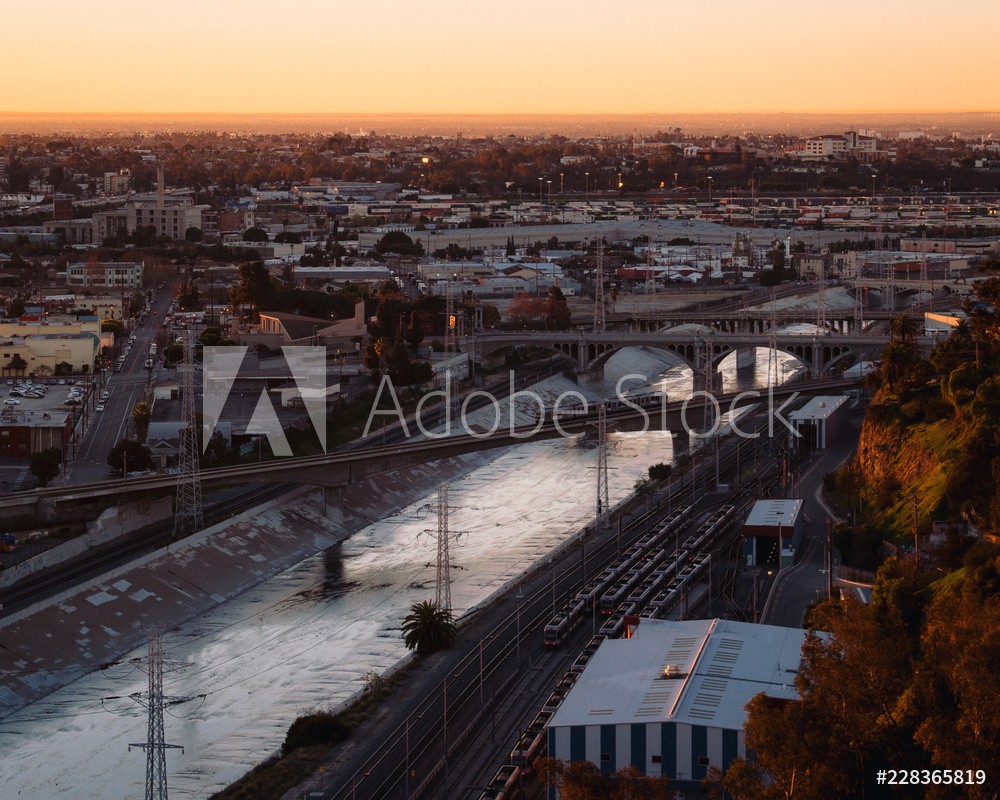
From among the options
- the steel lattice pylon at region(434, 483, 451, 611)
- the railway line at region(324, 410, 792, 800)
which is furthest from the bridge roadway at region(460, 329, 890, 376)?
the steel lattice pylon at region(434, 483, 451, 611)

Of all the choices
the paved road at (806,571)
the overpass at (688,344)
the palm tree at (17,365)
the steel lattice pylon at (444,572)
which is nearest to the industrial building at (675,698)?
the paved road at (806,571)

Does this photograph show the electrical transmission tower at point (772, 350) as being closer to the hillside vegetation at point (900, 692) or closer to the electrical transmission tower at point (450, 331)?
the electrical transmission tower at point (450, 331)

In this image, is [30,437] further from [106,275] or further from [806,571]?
[106,275]

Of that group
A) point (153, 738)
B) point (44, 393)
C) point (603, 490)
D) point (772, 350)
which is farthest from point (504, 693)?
point (772, 350)

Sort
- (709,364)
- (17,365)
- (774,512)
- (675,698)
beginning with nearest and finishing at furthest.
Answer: (675,698) < (774,512) < (709,364) < (17,365)

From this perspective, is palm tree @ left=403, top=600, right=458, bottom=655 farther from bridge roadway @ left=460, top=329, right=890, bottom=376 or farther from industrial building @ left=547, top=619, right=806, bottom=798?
bridge roadway @ left=460, top=329, right=890, bottom=376

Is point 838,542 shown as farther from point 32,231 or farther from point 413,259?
point 32,231
